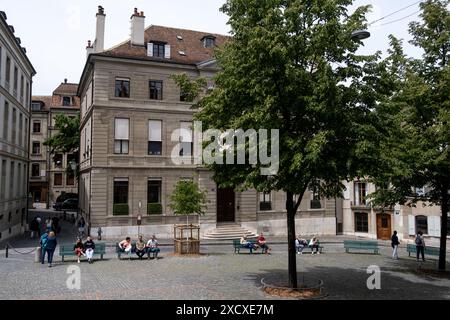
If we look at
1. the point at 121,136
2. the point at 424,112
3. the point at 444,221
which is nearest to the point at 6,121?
the point at 121,136

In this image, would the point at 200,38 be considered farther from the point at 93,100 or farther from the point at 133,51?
the point at 93,100

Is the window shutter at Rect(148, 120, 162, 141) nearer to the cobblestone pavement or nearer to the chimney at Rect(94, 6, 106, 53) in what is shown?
the chimney at Rect(94, 6, 106, 53)

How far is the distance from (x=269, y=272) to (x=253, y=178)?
618cm

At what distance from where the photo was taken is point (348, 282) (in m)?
15.8

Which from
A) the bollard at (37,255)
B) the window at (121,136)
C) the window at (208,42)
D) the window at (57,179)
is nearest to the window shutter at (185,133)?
the window at (121,136)

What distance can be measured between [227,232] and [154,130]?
953 cm

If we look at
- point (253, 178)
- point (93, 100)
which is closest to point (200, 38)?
point (93, 100)

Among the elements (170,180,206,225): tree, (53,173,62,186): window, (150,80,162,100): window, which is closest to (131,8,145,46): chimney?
(150,80,162,100): window

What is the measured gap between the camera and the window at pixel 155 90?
31.3m

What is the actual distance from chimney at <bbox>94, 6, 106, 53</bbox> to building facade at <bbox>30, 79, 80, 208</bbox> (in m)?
30.4

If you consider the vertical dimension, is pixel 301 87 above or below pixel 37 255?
above

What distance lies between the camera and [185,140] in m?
32.0

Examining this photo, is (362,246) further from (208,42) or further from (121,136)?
(208,42)

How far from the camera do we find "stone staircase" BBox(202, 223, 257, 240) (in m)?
30.6
